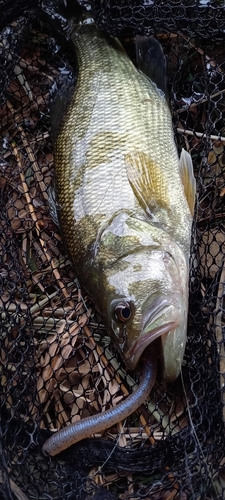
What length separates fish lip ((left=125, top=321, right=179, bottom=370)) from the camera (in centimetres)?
275

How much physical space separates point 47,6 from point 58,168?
1.14 metres

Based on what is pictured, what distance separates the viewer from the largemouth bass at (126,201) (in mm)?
2838

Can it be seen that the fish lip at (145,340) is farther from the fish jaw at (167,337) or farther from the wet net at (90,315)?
the wet net at (90,315)

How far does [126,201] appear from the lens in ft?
10.2

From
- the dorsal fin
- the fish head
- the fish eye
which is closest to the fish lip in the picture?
the fish head

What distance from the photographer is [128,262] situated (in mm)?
2959

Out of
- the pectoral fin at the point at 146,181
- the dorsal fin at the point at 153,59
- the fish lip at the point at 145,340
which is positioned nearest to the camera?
the fish lip at the point at 145,340

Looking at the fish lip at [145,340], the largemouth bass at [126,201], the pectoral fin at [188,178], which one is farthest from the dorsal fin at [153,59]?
the fish lip at [145,340]

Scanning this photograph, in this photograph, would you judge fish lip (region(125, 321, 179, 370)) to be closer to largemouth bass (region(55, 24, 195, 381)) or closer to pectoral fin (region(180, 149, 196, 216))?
largemouth bass (region(55, 24, 195, 381))

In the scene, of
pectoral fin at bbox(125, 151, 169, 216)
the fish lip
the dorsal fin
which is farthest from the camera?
the dorsal fin

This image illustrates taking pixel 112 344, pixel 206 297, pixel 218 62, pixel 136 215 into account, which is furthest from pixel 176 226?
pixel 218 62

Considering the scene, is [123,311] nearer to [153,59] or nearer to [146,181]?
[146,181]

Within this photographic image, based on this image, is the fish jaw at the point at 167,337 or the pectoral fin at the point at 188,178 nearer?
the fish jaw at the point at 167,337

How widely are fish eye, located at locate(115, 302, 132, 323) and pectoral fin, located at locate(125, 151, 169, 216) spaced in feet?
1.80
